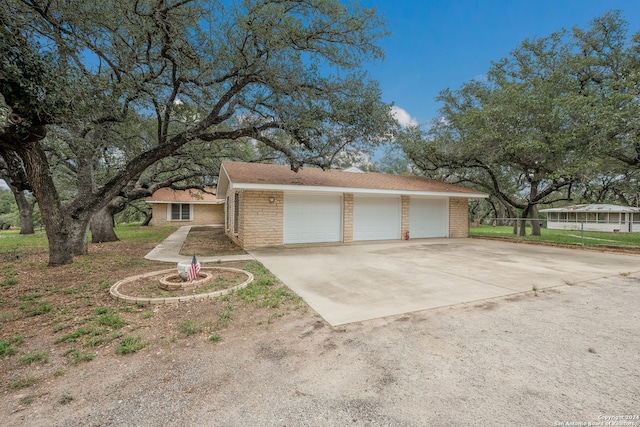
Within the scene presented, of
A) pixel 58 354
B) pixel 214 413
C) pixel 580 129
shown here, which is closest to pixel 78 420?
pixel 214 413

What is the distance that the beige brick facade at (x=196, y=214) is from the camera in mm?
22953

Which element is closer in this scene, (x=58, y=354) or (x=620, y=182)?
(x=58, y=354)

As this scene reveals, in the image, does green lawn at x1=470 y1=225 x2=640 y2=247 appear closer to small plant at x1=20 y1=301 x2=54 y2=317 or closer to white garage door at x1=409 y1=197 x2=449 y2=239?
white garage door at x1=409 y1=197 x2=449 y2=239

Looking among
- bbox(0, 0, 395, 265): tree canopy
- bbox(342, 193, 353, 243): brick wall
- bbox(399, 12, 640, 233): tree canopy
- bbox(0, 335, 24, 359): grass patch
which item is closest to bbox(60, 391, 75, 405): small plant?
bbox(0, 335, 24, 359): grass patch

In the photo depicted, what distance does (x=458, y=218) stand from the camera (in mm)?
14117

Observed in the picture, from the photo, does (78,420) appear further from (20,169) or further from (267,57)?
(20,169)

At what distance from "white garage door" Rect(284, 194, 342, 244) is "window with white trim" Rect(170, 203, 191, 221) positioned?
1621 cm

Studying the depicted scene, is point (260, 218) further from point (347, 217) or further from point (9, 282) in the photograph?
point (9, 282)

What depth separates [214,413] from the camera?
6.53ft

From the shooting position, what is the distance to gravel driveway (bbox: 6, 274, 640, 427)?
1.97m

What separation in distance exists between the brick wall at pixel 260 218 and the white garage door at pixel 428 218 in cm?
641

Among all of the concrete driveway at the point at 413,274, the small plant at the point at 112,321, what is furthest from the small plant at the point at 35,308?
the concrete driveway at the point at 413,274

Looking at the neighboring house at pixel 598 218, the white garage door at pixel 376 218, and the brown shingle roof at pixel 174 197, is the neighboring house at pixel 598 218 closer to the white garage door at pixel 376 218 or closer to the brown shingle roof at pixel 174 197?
the white garage door at pixel 376 218

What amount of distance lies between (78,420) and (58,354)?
1297mm
